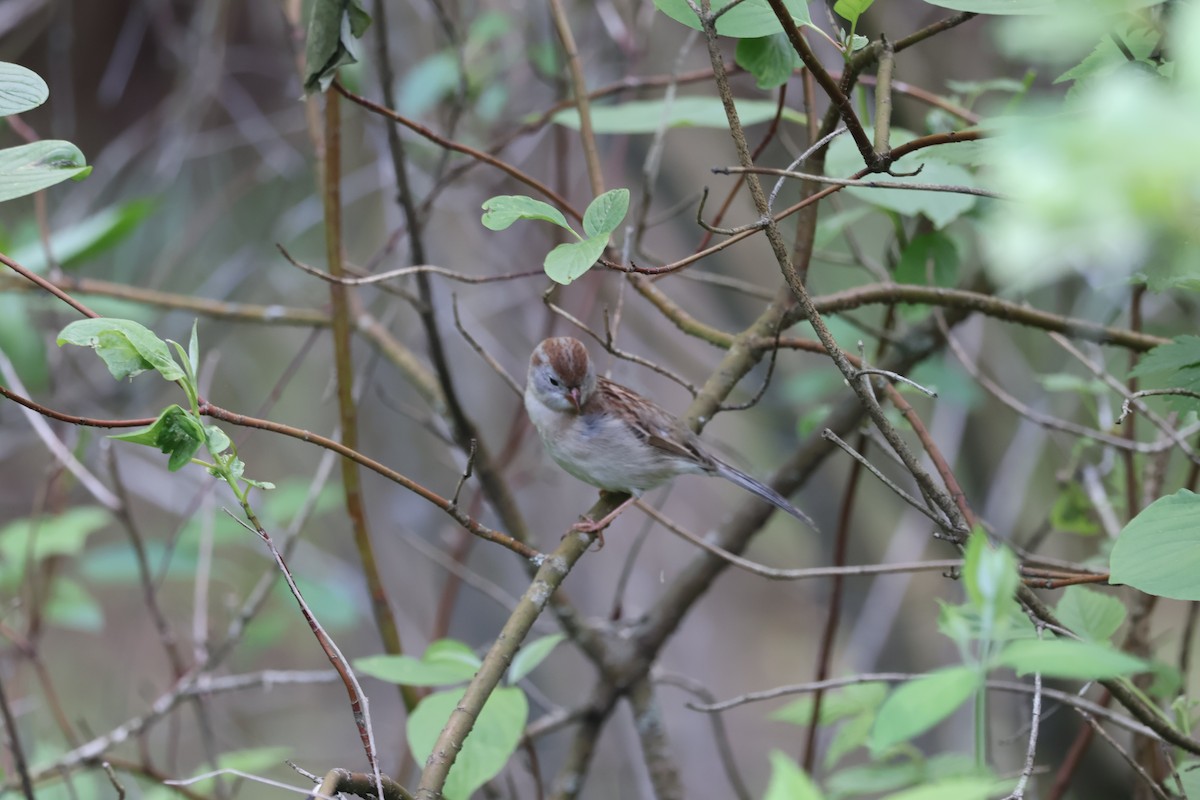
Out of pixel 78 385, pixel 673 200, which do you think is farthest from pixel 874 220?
pixel 78 385

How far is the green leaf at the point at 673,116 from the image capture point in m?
2.09

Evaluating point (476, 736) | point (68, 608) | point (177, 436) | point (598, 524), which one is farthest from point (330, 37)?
point (68, 608)

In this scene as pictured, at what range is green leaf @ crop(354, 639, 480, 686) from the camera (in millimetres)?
1747

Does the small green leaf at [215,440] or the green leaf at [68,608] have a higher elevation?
the small green leaf at [215,440]

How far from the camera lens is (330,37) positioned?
5.52ft

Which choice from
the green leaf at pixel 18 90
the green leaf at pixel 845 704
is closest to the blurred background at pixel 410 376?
the green leaf at pixel 845 704

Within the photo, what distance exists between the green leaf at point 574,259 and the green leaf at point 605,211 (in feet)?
0.11

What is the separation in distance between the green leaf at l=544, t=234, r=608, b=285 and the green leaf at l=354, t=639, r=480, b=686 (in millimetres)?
846

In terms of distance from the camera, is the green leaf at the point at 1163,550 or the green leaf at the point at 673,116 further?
the green leaf at the point at 673,116

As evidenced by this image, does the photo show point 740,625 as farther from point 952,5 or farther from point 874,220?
point 952,5

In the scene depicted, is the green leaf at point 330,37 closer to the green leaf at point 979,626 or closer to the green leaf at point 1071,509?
the green leaf at point 979,626

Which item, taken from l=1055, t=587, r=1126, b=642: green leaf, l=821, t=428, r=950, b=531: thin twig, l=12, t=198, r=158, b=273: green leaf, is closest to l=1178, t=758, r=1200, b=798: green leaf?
l=1055, t=587, r=1126, b=642: green leaf

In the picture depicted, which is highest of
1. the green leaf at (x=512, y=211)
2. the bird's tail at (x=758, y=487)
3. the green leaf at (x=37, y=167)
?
the green leaf at (x=37, y=167)

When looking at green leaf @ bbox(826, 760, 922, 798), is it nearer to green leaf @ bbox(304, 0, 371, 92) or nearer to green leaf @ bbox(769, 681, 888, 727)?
green leaf @ bbox(769, 681, 888, 727)
